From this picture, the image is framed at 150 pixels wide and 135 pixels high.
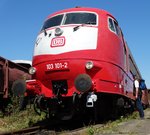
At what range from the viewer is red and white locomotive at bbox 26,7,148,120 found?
392 inches

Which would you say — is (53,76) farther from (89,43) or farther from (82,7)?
(82,7)

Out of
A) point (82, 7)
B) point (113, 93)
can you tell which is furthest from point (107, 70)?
point (82, 7)

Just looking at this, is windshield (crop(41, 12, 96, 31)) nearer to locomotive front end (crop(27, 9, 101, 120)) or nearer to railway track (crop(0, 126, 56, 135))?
locomotive front end (crop(27, 9, 101, 120))

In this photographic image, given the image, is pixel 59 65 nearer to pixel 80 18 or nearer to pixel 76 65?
pixel 76 65

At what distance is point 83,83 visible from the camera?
31.2 ft

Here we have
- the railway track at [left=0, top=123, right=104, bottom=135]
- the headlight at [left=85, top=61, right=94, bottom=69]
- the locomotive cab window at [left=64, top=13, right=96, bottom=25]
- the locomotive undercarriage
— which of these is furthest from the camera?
the locomotive cab window at [left=64, top=13, right=96, bottom=25]

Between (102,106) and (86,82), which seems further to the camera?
(102,106)

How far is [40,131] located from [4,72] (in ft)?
15.4

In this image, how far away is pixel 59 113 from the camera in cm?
1046

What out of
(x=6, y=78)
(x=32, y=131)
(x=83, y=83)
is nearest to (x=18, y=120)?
(x=6, y=78)

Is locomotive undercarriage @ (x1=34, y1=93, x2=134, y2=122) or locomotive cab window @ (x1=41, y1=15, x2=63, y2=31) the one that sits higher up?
locomotive cab window @ (x1=41, y1=15, x2=63, y2=31)

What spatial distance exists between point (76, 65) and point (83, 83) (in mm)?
666

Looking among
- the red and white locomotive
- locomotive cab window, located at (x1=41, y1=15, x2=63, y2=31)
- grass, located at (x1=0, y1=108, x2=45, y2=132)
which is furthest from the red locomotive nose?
grass, located at (x1=0, y1=108, x2=45, y2=132)

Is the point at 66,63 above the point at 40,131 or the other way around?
above
